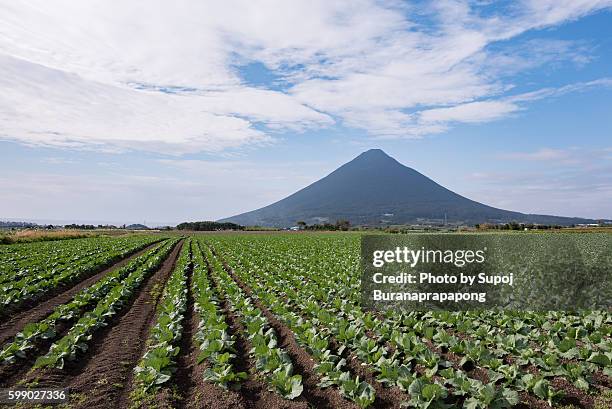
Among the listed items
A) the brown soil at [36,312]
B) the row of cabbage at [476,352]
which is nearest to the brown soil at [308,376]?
the row of cabbage at [476,352]

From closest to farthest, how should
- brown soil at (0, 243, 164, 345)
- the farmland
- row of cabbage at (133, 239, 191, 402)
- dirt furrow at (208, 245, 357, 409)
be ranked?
the farmland → dirt furrow at (208, 245, 357, 409) → row of cabbage at (133, 239, 191, 402) → brown soil at (0, 243, 164, 345)

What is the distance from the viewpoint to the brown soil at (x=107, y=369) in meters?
5.85

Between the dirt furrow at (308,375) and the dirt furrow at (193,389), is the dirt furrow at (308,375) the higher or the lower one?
the higher one

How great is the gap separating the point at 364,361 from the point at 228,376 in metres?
2.00

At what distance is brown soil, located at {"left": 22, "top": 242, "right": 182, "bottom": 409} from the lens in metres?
5.85

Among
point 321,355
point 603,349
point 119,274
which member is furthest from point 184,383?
point 119,274

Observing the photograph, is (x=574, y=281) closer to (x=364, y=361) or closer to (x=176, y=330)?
(x=364, y=361)

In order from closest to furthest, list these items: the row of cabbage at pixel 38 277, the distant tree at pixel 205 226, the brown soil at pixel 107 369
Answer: the brown soil at pixel 107 369 < the row of cabbage at pixel 38 277 < the distant tree at pixel 205 226

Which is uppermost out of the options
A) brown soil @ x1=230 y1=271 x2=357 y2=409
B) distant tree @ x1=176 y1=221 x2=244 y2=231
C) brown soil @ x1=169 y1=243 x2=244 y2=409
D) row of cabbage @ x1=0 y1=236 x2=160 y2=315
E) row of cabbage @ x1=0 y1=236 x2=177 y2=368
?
distant tree @ x1=176 y1=221 x2=244 y2=231

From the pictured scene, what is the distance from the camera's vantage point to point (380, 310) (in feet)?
32.1

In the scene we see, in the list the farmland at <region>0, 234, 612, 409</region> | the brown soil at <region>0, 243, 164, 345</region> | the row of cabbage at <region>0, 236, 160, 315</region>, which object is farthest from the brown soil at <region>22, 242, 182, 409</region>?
the row of cabbage at <region>0, 236, 160, 315</region>

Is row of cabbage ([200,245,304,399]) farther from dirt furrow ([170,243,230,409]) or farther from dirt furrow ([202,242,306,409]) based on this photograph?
dirt furrow ([170,243,230,409])

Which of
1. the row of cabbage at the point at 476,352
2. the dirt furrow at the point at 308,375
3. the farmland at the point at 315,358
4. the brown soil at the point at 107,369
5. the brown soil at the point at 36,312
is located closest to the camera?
the row of cabbage at the point at 476,352

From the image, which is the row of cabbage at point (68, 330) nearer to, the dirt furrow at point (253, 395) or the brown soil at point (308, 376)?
the dirt furrow at point (253, 395)
